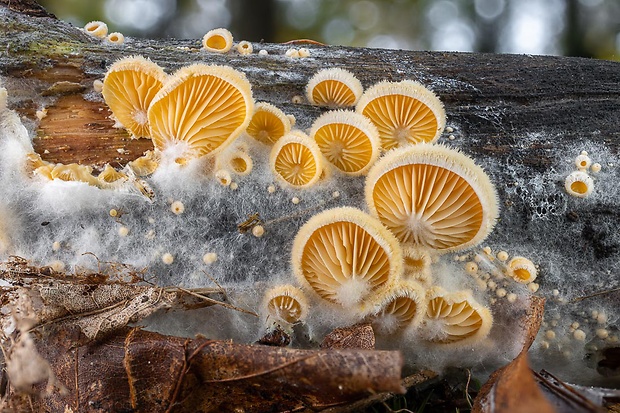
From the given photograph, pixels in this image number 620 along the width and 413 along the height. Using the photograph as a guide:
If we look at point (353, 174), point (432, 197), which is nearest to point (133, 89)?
point (353, 174)

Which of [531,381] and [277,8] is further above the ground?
[277,8]

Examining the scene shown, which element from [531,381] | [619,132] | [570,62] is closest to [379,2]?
[570,62]

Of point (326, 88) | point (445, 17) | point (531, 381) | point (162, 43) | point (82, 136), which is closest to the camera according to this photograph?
point (531, 381)

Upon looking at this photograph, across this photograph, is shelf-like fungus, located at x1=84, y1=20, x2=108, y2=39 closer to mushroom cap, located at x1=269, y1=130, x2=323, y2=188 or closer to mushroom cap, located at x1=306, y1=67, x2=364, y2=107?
mushroom cap, located at x1=306, y1=67, x2=364, y2=107

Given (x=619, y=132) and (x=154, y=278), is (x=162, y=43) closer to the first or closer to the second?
(x=154, y=278)

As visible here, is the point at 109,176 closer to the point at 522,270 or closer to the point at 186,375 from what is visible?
the point at 186,375

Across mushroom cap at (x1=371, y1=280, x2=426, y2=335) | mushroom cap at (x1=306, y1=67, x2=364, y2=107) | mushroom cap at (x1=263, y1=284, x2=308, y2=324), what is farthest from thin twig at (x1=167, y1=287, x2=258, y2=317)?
mushroom cap at (x1=306, y1=67, x2=364, y2=107)

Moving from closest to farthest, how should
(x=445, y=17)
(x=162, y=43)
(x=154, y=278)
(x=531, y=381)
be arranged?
1. (x=531, y=381)
2. (x=154, y=278)
3. (x=162, y=43)
4. (x=445, y=17)
